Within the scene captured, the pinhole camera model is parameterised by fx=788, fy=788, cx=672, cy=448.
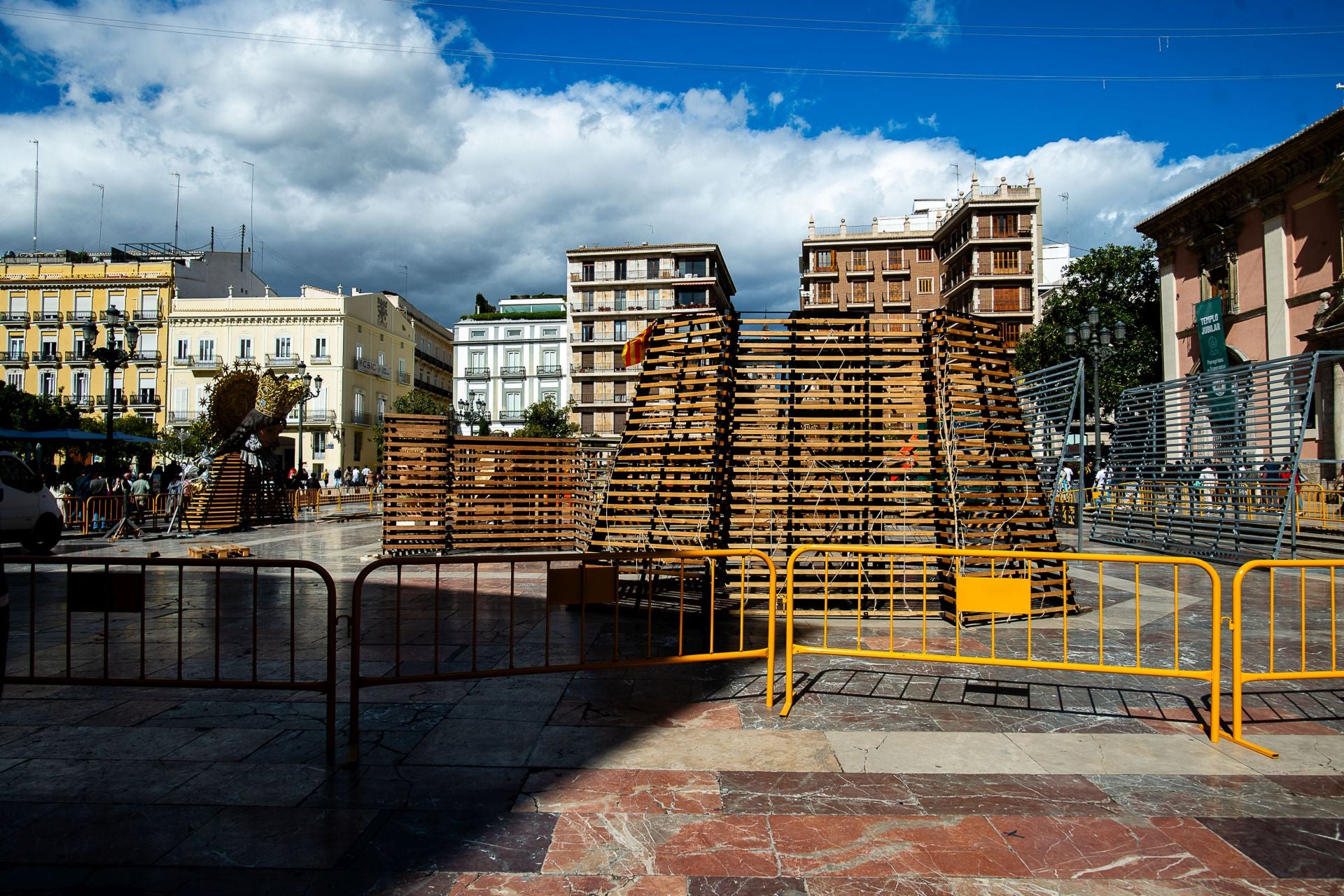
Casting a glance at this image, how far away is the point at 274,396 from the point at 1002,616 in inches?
808

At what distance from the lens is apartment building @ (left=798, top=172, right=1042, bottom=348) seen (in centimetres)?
5609

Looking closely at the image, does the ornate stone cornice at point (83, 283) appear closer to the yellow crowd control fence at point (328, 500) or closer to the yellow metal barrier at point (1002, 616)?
the yellow crowd control fence at point (328, 500)

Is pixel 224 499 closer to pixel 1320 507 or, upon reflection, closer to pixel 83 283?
pixel 1320 507

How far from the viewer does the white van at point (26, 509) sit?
14.3 metres

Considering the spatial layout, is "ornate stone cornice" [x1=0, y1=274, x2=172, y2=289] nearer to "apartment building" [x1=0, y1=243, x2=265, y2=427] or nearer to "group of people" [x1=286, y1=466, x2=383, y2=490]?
"apartment building" [x1=0, y1=243, x2=265, y2=427]

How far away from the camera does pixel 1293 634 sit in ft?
24.2

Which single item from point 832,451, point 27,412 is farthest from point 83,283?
point 832,451

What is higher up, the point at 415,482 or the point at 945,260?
the point at 945,260

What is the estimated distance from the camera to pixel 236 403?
73.8 ft

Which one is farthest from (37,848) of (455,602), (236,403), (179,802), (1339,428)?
(1339,428)

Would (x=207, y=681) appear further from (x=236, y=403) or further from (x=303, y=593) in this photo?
(x=236, y=403)

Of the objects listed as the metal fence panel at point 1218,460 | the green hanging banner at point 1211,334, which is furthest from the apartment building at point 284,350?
the metal fence panel at point 1218,460

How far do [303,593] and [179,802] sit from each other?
6.79m

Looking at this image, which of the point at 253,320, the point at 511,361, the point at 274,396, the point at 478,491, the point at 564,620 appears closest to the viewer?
the point at 564,620
